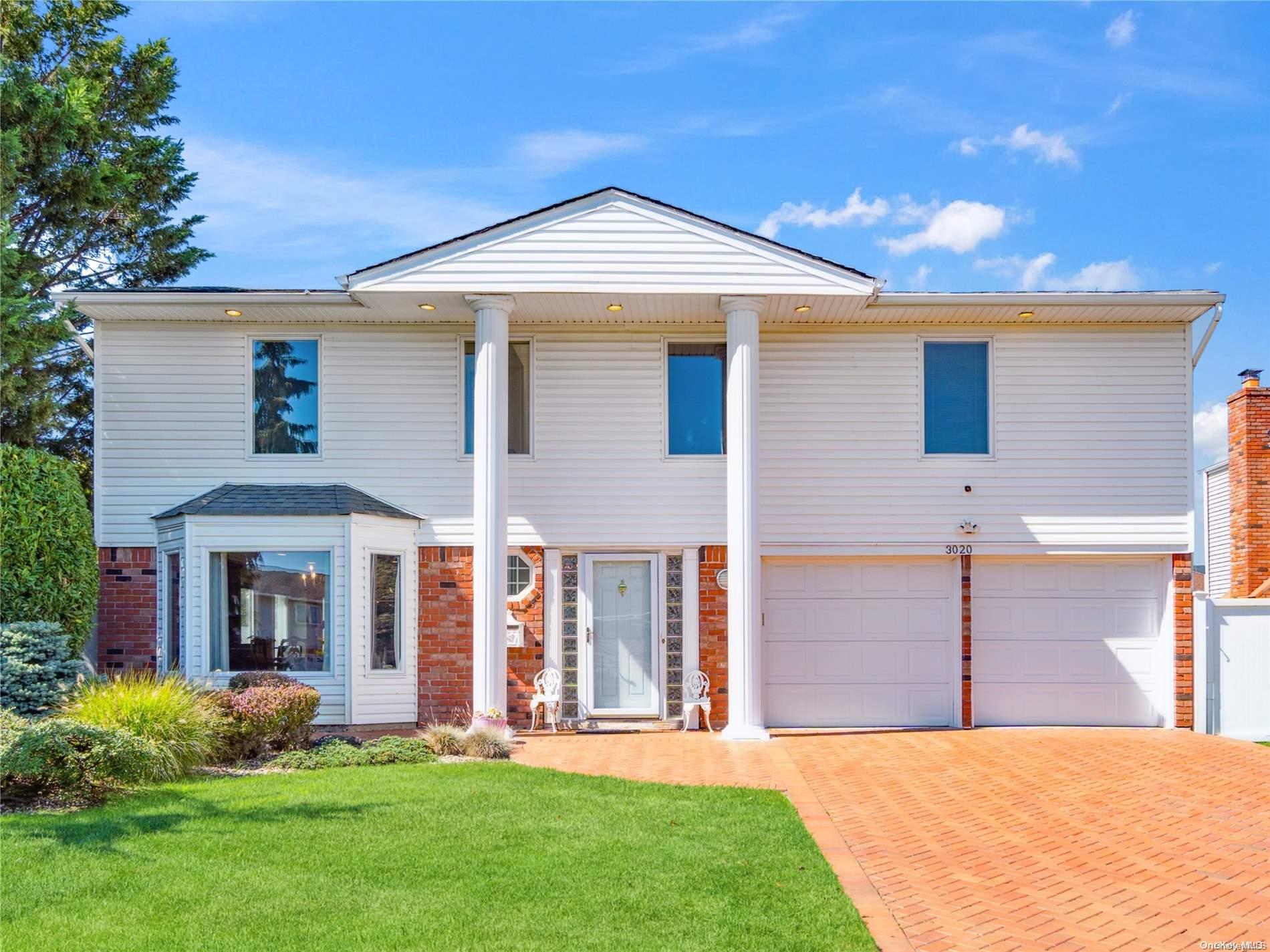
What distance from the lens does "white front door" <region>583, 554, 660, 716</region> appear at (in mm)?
13000

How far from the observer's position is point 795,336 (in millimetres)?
13406

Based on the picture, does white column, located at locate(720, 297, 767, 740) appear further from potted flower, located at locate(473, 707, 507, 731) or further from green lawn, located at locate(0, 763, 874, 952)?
green lawn, located at locate(0, 763, 874, 952)

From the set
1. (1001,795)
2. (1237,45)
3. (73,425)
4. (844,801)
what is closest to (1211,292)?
(1237,45)

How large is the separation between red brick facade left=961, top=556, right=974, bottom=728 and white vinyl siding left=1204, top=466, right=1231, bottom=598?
9.34 metres

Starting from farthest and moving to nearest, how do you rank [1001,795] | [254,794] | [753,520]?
[753,520] < [1001,795] < [254,794]

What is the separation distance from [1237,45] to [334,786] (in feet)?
41.6

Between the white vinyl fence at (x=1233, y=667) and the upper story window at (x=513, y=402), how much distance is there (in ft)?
27.8

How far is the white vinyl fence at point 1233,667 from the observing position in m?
12.9

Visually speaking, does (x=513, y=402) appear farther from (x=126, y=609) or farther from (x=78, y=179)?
(x=78, y=179)

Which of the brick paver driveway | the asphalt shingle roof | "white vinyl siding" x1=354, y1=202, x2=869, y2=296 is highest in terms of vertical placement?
"white vinyl siding" x1=354, y1=202, x2=869, y2=296

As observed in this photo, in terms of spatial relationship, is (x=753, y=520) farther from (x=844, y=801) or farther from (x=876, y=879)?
(x=876, y=879)

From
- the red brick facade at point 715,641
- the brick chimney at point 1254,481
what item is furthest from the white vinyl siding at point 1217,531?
the red brick facade at point 715,641

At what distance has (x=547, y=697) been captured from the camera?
12688mm

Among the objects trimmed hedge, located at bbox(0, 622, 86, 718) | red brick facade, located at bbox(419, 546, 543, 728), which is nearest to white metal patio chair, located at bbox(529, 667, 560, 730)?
Answer: red brick facade, located at bbox(419, 546, 543, 728)
